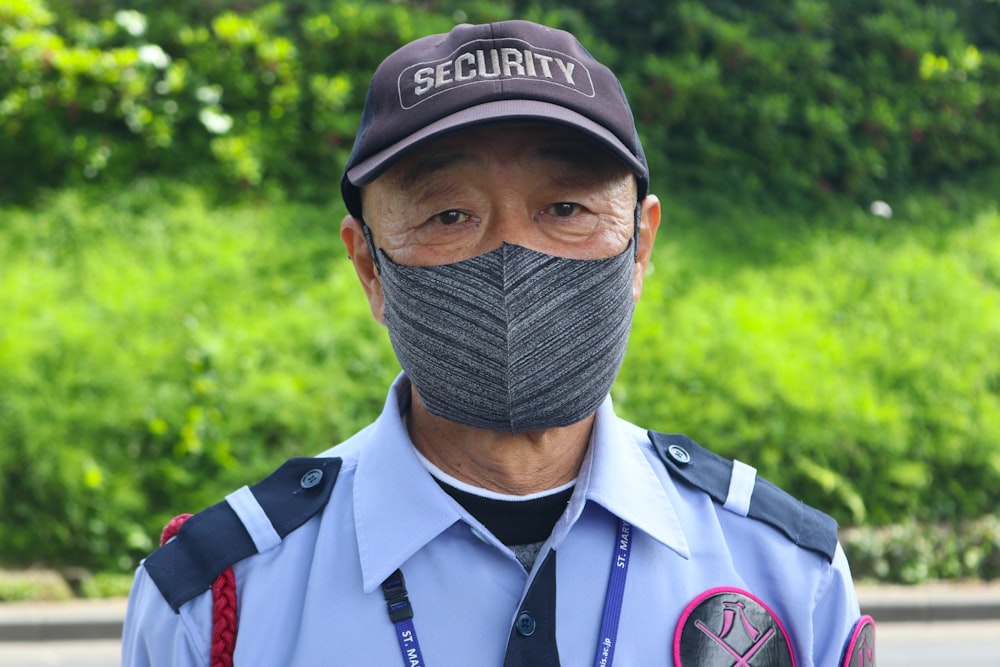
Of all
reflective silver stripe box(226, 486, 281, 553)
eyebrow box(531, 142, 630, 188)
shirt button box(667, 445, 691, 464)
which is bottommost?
shirt button box(667, 445, 691, 464)

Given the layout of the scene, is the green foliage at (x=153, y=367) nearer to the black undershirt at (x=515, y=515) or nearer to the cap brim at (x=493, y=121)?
the black undershirt at (x=515, y=515)

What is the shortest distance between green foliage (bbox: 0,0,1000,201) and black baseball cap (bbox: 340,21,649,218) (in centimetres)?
713

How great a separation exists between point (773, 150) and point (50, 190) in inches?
225

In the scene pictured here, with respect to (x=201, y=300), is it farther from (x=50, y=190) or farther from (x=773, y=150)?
(x=773, y=150)

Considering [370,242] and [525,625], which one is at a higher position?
[370,242]

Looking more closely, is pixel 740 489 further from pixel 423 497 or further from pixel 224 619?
pixel 224 619

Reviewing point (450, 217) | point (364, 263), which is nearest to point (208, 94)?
point (364, 263)

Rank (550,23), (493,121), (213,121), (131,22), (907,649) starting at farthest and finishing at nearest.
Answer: (550,23)
(131,22)
(213,121)
(907,649)
(493,121)

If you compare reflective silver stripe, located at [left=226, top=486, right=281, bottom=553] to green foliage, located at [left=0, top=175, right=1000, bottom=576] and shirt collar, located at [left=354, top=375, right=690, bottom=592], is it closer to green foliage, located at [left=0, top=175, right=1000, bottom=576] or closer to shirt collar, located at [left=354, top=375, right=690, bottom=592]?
shirt collar, located at [left=354, top=375, right=690, bottom=592]

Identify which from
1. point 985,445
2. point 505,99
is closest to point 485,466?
point 505,99

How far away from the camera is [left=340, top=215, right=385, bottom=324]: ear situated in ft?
6.97

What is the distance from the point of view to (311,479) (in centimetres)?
202

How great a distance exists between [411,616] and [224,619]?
11.5 inches

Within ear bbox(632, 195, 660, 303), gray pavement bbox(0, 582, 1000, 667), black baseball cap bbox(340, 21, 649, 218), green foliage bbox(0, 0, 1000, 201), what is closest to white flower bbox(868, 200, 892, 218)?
green foliage bbox(0, 0, 1000, 201)
